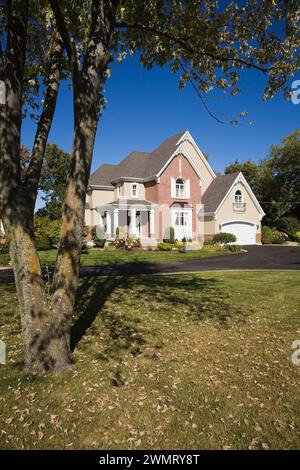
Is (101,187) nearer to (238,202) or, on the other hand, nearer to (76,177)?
(238,202)

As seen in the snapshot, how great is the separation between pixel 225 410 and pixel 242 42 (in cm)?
853

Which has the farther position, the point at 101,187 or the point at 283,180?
the point at 283,180

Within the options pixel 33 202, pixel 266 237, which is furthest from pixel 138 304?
pixel 266 237

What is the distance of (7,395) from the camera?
14.6 feet

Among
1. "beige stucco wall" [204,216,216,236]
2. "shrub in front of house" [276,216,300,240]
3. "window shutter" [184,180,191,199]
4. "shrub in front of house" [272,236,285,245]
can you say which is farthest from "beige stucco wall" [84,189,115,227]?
"shrub in front of house" [276,216,300,240]

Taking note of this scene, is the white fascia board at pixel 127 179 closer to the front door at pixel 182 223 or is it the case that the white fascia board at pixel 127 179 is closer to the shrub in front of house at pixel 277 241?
the front door at pixel 182 223

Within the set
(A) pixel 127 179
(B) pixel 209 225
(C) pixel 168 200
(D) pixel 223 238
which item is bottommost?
(D) pixel 223 238

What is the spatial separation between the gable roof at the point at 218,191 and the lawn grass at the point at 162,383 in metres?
26.3

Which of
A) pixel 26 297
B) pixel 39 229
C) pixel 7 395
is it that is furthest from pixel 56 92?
pixel 39 229

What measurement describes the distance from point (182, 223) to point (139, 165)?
8.01 metres

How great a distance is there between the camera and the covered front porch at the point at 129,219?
1230 inches

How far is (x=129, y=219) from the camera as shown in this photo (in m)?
32.7

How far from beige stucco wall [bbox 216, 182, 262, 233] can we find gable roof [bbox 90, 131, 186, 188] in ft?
27.1
